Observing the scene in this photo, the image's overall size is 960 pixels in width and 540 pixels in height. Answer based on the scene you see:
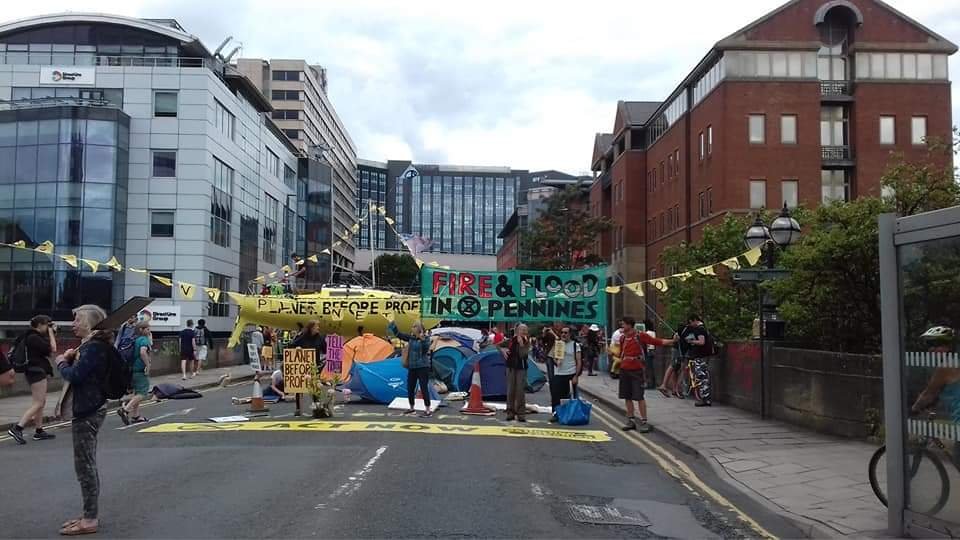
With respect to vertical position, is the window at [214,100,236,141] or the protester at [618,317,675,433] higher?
the window at [214,100,236,141]

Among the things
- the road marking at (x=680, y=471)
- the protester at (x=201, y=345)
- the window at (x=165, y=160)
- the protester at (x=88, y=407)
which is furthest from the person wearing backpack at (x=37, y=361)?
the window at (x=165, y=160)

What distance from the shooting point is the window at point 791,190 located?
42.7 m

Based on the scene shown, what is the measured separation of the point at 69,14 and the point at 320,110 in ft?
194

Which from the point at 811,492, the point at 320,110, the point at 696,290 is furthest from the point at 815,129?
the point at 320,110

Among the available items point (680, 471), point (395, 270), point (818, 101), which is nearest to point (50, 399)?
point (680, 471)

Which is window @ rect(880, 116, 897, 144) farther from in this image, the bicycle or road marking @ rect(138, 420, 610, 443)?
the bicycle

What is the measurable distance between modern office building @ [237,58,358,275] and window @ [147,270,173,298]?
134 feet

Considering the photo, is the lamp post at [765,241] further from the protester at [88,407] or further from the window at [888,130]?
the window at [888,130]

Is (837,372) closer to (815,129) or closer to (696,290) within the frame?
(696,290)

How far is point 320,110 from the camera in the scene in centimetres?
10738

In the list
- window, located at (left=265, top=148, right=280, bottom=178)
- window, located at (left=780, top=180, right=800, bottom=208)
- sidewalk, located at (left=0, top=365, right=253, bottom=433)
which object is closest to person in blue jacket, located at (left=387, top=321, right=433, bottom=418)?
sidewalk, located at (left=0, top=365, right=253, bottom=433)

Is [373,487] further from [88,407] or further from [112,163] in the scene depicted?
[112,163]

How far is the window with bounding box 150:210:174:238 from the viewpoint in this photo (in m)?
44.8

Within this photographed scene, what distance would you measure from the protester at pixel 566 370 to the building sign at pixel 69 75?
39.1 metres
